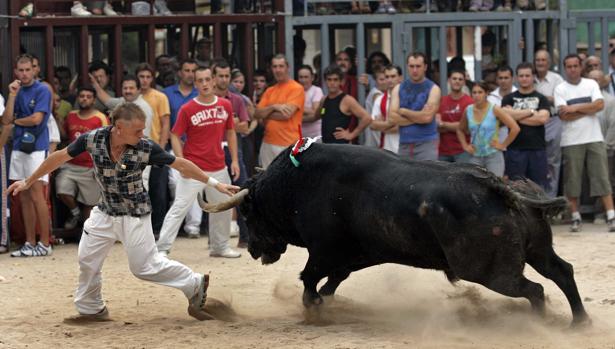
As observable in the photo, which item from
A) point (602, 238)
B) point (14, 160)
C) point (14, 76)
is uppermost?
point (14, 76)

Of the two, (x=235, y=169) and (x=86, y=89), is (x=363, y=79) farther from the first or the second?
(x=86, y=89)

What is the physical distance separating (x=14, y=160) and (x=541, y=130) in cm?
583

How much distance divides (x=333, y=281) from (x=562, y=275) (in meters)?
1.77

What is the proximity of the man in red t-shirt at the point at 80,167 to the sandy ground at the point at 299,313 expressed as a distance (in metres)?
1.73

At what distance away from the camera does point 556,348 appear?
6996 mm

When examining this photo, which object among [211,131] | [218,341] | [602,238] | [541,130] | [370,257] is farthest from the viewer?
[541,130]

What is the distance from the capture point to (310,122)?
1374 centimetres

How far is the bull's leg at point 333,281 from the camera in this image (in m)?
8.47

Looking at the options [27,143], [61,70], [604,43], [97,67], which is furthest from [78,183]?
[604,43]

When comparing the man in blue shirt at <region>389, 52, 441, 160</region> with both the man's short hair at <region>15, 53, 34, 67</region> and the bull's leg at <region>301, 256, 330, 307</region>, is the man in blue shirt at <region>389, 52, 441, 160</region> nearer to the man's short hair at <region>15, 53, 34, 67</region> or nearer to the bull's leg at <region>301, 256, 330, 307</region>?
the man's short hair at <region>15, 53, 34, 67</region>

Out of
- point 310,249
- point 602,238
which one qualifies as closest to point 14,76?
point 310,249

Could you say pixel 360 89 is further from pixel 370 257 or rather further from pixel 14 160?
pixel 370 257

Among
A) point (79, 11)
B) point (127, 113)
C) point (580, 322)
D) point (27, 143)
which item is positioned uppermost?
point (79, 11)

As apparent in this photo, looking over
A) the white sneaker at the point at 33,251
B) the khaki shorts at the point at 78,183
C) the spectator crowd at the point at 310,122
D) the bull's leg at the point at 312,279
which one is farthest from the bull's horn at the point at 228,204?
the khaki shorts at the point at 78,183
